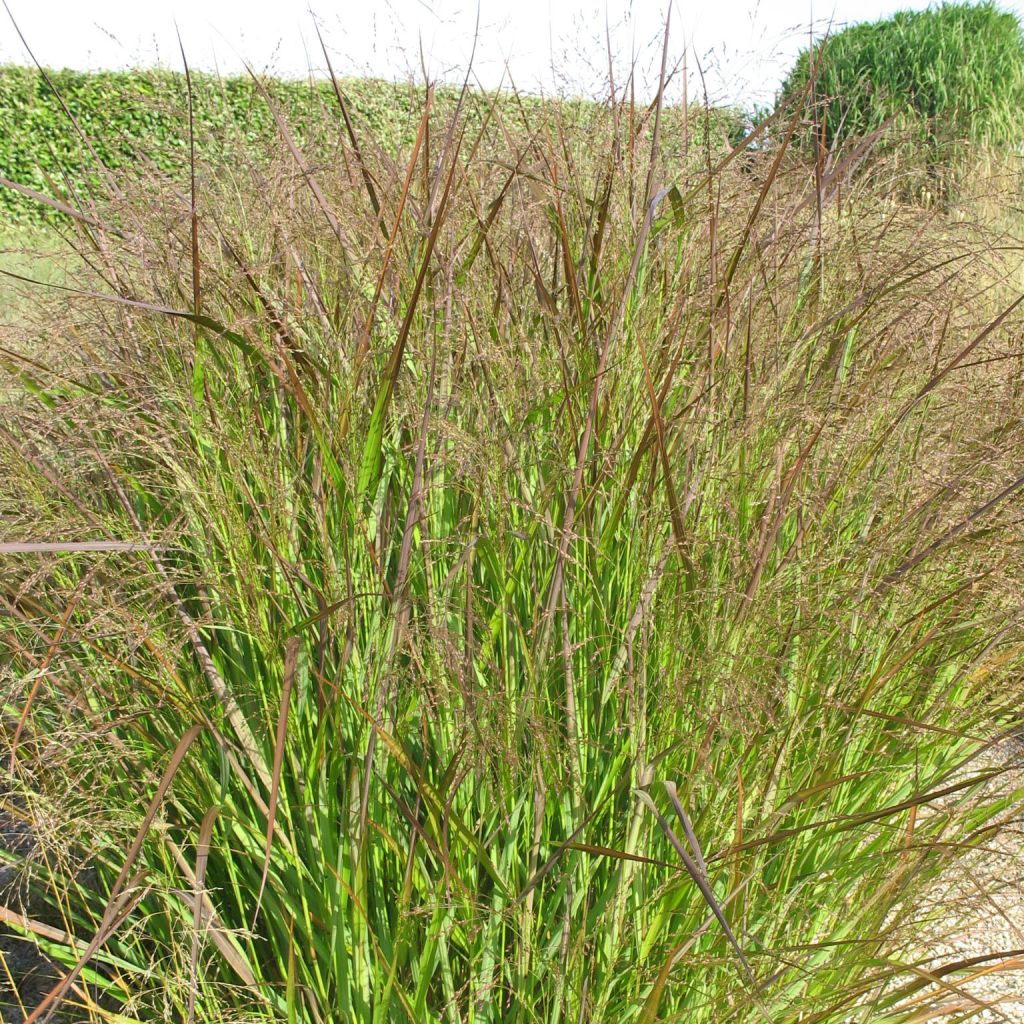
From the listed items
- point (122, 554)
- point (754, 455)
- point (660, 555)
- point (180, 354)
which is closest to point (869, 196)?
point (754, 455)

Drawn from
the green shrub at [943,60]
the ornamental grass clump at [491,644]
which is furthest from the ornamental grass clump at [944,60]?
the ornamental grass clump at [491,644]

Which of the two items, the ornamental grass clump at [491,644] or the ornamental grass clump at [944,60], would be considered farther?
the ornamental grass clump at [944,60]

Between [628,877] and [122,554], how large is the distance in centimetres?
83

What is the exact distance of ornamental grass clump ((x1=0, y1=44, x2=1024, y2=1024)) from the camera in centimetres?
124

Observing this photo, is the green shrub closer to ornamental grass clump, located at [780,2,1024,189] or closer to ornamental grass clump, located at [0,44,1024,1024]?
ornamental grass clump, located at [780,2,1024,189]

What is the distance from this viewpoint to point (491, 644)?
134cm

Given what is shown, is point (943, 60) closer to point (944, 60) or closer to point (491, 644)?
point (944, 60)

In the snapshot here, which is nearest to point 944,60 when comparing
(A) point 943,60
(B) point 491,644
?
(A) point 943,60

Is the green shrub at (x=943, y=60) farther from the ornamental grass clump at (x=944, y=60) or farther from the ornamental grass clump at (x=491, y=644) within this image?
the ornamental grass clump at (x=491, y=644)

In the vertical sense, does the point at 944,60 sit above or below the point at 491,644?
above

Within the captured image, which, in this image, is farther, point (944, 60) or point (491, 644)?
point (944, 60)

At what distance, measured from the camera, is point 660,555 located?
57.6 inches

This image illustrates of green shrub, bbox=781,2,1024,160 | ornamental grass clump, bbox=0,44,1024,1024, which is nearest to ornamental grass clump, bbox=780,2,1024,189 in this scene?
green shrub, bbox=781,2,1024,160

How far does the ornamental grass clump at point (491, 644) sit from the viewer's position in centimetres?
124
